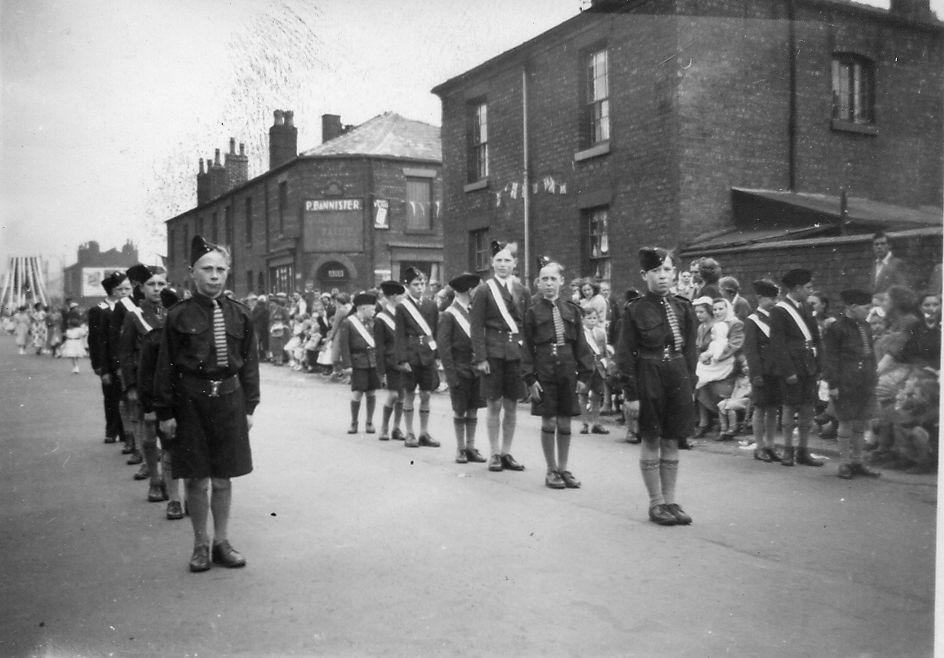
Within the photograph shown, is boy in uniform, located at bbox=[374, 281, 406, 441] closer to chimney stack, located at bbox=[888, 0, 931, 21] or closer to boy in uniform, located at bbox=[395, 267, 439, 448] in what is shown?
boy in uniform, located at bbox=[395, 267, 439, 448]

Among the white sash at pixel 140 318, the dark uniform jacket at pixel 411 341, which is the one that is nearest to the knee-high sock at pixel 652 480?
the dark uniform jacket at pixel 411 341

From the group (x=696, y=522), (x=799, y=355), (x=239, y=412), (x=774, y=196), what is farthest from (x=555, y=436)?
(x=774, y=196)

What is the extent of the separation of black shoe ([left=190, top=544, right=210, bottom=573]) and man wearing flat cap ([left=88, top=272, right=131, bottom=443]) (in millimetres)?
3520

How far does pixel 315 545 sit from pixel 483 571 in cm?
126

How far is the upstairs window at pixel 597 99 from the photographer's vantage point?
40.7ft

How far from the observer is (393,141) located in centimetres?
1867

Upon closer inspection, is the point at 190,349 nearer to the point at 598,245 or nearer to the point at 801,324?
the point at 801,324

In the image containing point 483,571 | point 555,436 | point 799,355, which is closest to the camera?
point 483,571

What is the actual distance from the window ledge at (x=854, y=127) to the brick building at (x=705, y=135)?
0.04 meters

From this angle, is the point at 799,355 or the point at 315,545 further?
the point at 799,355

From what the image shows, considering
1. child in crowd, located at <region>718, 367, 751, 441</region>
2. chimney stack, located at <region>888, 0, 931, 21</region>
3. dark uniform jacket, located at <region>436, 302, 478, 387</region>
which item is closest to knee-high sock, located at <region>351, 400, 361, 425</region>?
dark uniform jacket, located at <region>436, 302, 478, 387</region>

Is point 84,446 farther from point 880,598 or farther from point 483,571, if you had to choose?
point 880,598

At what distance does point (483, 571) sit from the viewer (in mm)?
4512

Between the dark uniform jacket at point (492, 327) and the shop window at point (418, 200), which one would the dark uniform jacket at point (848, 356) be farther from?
the shop window at point (418, 200)
